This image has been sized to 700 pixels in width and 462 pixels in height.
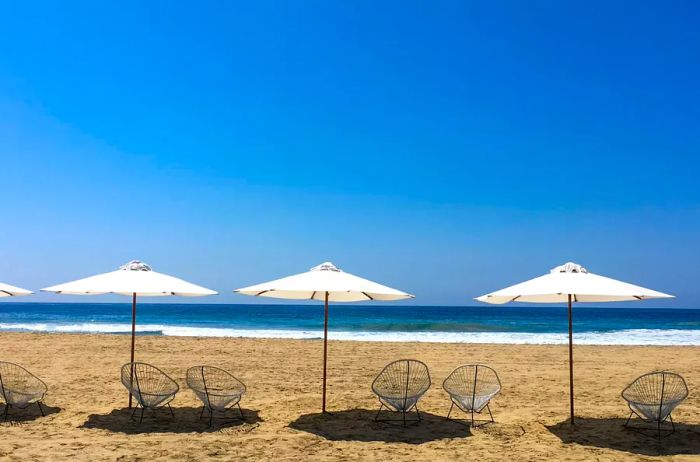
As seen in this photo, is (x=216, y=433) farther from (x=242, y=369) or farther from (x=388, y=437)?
(x=242, y=369)

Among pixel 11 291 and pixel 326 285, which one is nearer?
pixel 326 285

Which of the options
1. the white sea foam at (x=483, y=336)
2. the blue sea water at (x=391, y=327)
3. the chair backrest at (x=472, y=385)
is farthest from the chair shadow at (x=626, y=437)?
the blue sea water at (x=391, y=327)

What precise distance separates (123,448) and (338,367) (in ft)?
24.1

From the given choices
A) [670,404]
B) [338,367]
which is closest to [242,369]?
[338,367]

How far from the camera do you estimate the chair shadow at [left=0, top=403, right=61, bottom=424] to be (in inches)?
273

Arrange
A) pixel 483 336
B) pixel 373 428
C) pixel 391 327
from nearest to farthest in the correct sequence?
pixel 373 428 → pixel 483 336 → pixel 391 327

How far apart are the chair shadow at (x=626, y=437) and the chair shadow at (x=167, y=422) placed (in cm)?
361

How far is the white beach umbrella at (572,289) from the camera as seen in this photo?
6.52 meters

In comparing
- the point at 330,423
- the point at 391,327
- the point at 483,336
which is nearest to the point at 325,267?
the point at 330,423

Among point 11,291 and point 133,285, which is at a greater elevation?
point 133,285

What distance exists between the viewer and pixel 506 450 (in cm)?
598

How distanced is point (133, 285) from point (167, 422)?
1659 mm

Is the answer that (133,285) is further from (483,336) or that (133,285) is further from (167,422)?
(483,336)

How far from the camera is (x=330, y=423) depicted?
706cm
